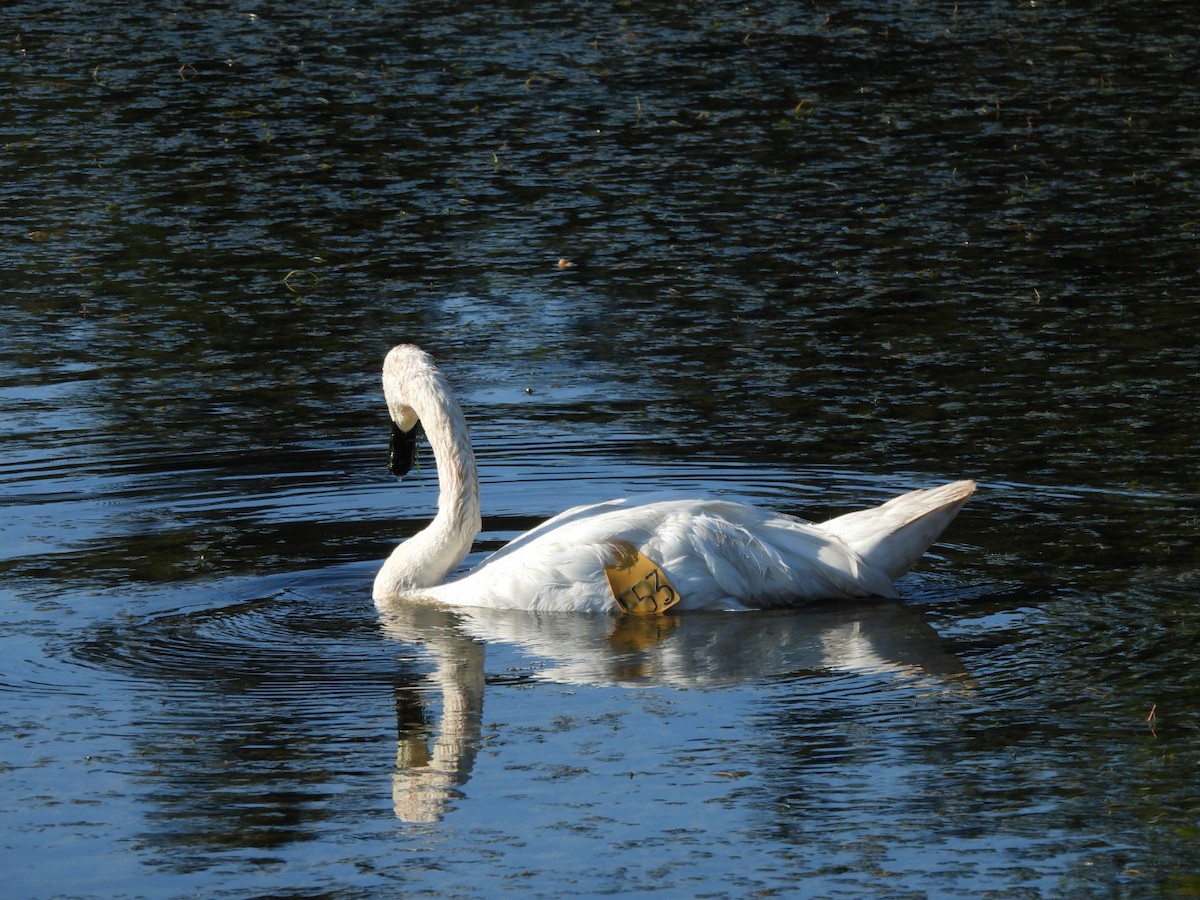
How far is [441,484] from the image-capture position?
9695 mm

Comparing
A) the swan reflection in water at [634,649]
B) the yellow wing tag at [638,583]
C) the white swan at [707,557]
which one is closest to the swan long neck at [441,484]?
the swan reflection in water at [634,649]

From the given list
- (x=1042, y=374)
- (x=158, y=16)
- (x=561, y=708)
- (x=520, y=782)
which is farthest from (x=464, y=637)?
(x=158, y=16)

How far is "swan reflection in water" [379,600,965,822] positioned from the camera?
25.2 feet

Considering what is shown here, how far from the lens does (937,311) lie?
1358 centimetres

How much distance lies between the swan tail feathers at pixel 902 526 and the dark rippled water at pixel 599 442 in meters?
0.22

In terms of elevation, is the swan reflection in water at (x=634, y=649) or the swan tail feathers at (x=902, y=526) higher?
the swan tail feathers at (x=902, y=526)

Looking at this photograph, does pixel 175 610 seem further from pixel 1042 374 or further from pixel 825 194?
pixel 825 194

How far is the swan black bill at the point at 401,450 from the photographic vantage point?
1016 centimetres

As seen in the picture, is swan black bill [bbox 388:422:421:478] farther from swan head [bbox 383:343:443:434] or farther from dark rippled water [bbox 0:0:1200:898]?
dark rippled water [bbox 0:0:1200:898]

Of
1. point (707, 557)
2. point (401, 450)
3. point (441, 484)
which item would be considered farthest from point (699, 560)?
point (401, 450)

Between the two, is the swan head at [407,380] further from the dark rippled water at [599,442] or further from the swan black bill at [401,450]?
the dark rippled water at [599,442]

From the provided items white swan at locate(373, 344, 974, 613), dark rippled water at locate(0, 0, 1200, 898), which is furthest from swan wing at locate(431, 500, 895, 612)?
dark rippled water at locate(0, 0, 1200, 898)

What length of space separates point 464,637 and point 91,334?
19.4ft

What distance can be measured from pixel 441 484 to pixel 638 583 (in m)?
1.25
